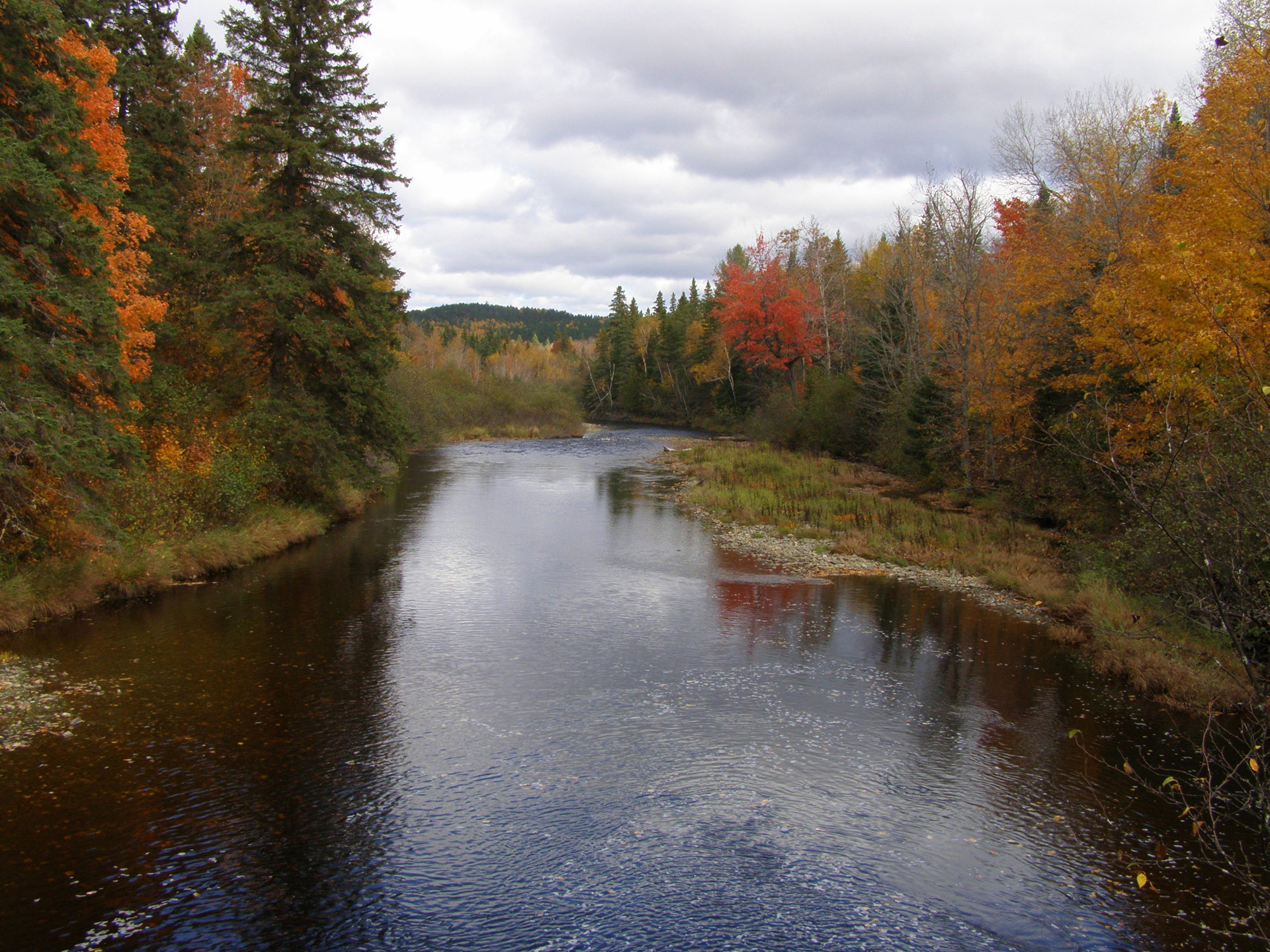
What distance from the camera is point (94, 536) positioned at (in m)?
14.3

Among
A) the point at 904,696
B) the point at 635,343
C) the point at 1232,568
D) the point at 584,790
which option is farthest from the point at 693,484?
the point at 635,343

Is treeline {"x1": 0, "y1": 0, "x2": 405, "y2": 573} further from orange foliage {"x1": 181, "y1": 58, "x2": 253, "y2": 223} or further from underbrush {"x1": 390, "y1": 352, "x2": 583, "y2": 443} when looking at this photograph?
underbrush {"x1": 390, "y1": 352, "x2": 583, "y2": 443}

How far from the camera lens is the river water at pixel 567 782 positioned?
649cm

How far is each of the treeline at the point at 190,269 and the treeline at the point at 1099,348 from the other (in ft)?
47.3

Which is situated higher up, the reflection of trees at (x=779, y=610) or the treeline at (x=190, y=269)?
the treeline at (x=190, y=269)

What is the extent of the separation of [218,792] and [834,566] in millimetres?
15174

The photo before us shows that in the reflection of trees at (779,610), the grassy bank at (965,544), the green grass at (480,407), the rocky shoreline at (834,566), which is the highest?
the green grass at (480,407)

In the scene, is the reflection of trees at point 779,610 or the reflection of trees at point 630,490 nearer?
the reflection of trees at point 779,610

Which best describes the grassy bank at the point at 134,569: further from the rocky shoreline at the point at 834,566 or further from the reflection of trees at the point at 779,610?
the rocky shoreline at the point at 834,566

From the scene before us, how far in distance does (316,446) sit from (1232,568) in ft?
68.3

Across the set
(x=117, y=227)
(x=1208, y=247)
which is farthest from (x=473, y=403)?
(x=1208, y=247)

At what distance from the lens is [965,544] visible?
21.0m

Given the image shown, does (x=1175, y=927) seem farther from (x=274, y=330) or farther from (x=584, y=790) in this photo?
(x=274, y=330)

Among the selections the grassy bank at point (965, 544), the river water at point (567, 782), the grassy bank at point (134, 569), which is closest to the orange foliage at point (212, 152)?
the grassy bank at point (134, 569)
